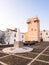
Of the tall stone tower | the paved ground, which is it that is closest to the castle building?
the tall stone tower

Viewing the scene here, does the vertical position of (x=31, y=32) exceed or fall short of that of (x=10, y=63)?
it exceeds it

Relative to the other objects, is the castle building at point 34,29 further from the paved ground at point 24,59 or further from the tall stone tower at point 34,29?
the paved ground at point 24,59

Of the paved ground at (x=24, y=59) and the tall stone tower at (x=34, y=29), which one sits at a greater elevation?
the tall stone tower at (x=34, y=29)

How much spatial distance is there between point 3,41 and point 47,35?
20.4 m

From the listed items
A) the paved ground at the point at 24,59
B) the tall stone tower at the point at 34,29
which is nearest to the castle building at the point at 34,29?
the tall stone tower at the point at 34,29

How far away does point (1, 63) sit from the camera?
35.7 feet

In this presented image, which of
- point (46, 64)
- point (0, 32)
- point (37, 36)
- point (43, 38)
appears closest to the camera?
point (46, 64)

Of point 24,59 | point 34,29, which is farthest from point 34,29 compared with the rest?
point 24,59

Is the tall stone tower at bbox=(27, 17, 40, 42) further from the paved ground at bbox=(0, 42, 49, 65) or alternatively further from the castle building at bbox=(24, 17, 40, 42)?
the paved ground at bbox=(0, 42, 49, 65)

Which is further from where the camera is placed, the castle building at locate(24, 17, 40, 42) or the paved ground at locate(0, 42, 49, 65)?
the castle building at locate(24, 17, 40, 42)

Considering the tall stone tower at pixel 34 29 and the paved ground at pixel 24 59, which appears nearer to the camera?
the paved ground at pixel 24 59

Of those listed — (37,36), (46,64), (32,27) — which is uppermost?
(32,27)

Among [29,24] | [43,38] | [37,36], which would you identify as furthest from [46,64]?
[43,38]

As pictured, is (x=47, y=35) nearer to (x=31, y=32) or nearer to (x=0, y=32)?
(x=31, y=32)
